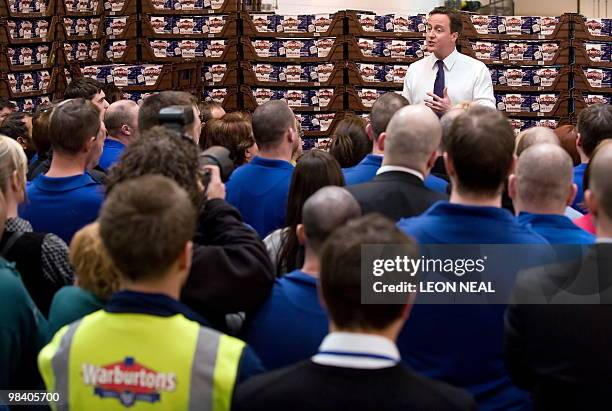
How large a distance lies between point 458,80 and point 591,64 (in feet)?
13.2

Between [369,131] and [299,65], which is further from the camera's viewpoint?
[299,65]

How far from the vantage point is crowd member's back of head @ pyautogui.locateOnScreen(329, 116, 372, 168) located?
17.7 ft

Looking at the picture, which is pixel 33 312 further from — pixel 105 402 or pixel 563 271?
pixel 563 271

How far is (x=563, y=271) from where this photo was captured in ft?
8.92

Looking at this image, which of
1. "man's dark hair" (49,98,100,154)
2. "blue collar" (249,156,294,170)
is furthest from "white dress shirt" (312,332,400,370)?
"blue collar" (249,156,294,170)

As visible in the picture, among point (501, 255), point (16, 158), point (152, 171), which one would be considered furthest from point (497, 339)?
point (16, 158)

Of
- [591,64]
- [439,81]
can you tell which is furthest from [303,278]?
[591,64]

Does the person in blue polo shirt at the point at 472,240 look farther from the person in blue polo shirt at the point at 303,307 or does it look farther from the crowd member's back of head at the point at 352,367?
the crowd member's back of head at the point at 352,367

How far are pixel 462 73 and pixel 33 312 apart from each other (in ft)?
16.7

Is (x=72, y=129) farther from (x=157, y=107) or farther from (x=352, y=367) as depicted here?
(x=352, y=367)

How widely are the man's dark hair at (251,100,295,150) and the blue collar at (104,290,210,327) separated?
8.47ft

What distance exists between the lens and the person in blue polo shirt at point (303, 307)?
113 inches

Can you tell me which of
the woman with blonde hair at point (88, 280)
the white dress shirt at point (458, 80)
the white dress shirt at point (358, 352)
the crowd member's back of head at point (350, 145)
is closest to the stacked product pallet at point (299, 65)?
the white dress shirt at point (458, 80)

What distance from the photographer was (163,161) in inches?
113
